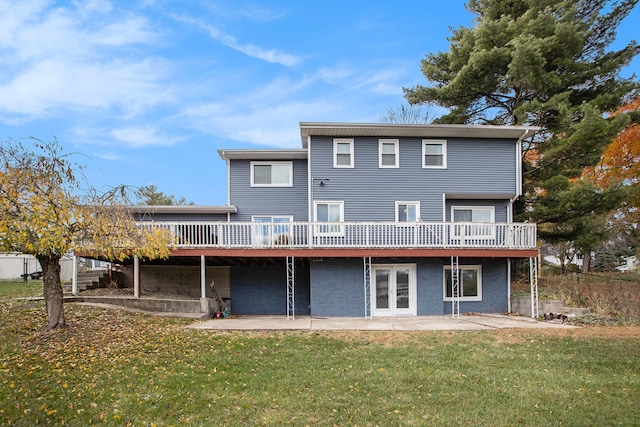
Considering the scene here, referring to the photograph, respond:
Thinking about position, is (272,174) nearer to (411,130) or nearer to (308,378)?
(411,130)

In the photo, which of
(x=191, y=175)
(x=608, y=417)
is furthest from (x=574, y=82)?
(x=191, y=175)

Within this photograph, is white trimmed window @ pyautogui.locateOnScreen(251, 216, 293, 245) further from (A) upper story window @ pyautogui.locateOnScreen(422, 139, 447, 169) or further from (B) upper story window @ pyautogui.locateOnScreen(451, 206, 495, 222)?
(B) upper story window @ pyautogui.locateOnScreen(451, 206, 495, 222)

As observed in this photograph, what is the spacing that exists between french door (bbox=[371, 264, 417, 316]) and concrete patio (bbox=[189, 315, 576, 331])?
0.59 metres

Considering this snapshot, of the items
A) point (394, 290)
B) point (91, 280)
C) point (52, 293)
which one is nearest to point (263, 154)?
point (394, 290)

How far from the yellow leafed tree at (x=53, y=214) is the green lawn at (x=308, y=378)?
2.05 metres

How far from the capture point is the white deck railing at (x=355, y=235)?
531 inches

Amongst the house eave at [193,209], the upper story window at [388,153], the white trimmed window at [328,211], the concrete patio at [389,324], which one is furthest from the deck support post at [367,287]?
the house eave at [193,209]

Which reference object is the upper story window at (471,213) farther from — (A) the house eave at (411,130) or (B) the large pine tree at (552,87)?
(B) the large pine tree at (552,87)

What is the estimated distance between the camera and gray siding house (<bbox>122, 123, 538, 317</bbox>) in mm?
13711

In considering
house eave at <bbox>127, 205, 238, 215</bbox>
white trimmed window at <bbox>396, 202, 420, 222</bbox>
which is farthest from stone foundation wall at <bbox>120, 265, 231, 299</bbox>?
white trimmed window at <bbox>396, 202, 420, 222</bbox>

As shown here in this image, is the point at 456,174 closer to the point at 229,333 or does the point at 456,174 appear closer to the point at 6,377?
the point at 229,333

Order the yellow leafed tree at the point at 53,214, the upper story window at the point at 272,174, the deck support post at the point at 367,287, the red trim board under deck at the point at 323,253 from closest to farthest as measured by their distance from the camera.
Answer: the yellow leafed tree at the point at 53,214
the red trim board under deck at the point at 323,253
the deck support post at the point at 367,287
the upper story window at the point at 272,174

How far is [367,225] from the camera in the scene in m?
13.7

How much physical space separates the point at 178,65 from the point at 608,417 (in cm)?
1914
